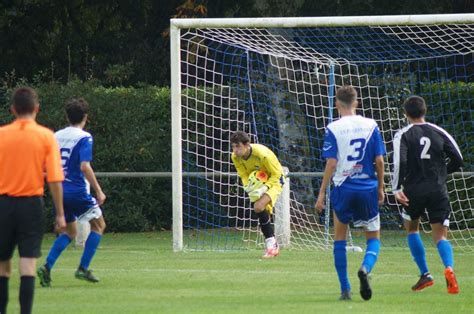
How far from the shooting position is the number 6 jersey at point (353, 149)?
11.3m

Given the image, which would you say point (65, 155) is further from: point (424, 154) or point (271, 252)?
point (271, 252)

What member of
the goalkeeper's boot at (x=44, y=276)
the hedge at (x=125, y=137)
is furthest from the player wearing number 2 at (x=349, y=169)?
the hedge at (x=125, y=137)

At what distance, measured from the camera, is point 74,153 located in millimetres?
12773

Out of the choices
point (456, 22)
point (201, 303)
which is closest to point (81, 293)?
point (201, 303)

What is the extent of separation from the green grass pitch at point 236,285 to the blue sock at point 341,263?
0.18 meters

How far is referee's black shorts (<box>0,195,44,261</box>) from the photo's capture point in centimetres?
940

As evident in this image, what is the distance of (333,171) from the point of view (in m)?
11.3

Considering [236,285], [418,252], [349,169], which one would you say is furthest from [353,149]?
[236,285]

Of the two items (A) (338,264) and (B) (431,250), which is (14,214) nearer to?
(A) (338,264)

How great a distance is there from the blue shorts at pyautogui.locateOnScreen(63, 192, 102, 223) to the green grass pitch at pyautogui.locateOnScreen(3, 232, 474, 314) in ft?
2.35

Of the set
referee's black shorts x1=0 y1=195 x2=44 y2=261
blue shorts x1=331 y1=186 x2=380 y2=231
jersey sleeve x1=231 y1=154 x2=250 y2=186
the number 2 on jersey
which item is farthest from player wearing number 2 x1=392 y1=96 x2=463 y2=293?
jersey sleeve x1=231 y1=154 x2=250 y2=186

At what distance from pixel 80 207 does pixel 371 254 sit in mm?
3317

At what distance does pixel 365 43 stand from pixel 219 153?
3.70 meters

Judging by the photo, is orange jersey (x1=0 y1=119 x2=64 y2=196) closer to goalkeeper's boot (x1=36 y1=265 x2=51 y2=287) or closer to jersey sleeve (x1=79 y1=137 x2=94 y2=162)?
jersey sleeve (x1=79 y1=137 x2=94 y2=162)
